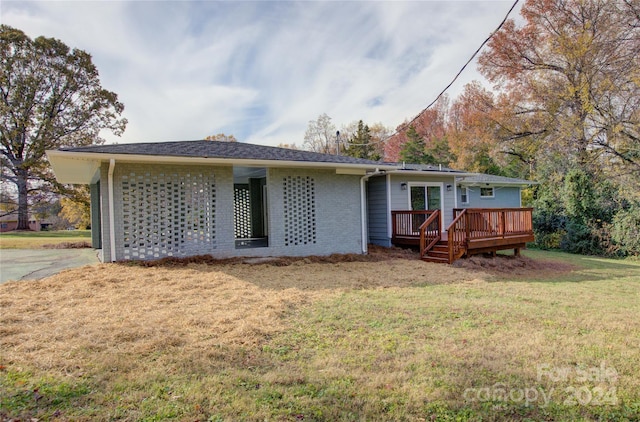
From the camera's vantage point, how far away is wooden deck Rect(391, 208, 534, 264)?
9.93 meters

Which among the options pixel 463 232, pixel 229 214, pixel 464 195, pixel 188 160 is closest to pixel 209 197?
pixel 229 214

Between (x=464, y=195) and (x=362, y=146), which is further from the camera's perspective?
(x=362, y=146)

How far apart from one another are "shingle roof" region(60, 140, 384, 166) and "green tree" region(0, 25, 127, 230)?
17.5 meters

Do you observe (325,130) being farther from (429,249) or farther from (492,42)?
(429,249)

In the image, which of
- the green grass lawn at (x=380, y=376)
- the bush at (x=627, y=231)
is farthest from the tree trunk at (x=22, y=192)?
the bush at (x=627, y=231)

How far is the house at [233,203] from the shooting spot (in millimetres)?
8148

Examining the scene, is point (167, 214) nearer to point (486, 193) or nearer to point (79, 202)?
point (486, 193)

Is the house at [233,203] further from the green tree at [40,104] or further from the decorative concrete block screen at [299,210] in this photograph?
the green tree at [40,104]

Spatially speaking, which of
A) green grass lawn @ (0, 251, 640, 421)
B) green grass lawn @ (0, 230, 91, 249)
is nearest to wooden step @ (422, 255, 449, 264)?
green grass lawn @ (0, 251, 640, 421)

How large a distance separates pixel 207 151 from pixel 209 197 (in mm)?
1122

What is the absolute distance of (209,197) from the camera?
9.08 metres

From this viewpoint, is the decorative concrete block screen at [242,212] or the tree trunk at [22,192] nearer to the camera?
the decorative concrete block screen at [242,212]

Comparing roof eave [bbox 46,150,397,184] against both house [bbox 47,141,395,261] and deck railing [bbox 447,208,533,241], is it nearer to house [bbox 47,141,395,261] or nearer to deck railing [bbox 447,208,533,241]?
house [bbox 47,141,395,261]

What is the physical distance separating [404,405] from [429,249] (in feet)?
27.0
